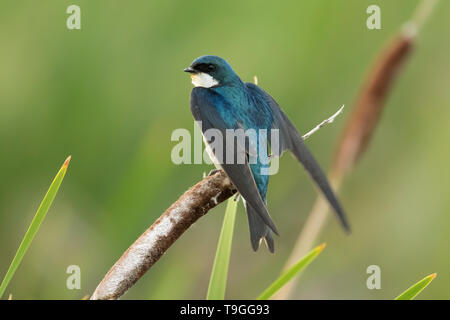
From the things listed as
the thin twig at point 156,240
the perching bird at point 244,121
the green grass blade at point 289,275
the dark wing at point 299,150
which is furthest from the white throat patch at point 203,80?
the green grass blade at point 289,275

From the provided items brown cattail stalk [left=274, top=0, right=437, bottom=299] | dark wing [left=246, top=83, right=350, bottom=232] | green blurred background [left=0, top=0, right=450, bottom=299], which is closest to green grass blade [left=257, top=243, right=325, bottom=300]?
dark wing [left=246, top=83, right=350, bottom=232]

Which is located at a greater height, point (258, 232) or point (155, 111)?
point (155, 111)

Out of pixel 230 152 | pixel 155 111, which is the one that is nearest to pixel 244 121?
pixel 230 152

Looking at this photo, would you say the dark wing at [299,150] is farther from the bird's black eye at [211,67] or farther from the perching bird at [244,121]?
the bird's black eye at [211,67]

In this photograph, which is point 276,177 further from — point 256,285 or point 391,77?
point 391,77

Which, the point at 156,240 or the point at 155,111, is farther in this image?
the point at 155,111

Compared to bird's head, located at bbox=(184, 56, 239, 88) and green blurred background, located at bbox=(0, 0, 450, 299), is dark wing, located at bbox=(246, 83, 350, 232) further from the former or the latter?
green blurred background, located at bbox=(0, 0, 450, 299)

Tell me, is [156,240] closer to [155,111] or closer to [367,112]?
[367,112]
